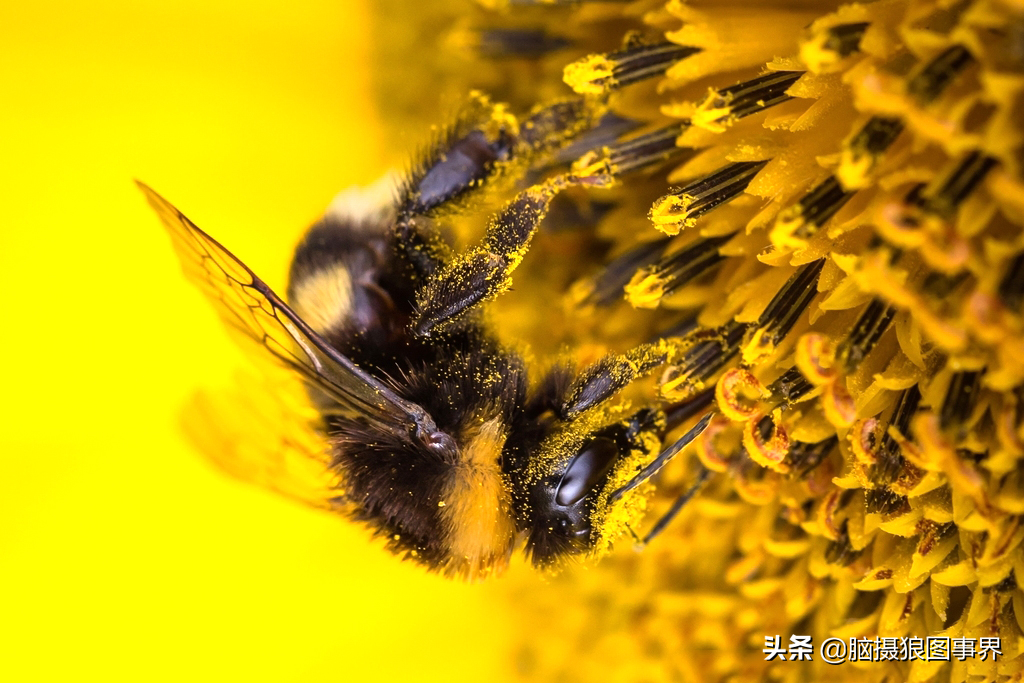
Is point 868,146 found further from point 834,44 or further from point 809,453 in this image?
point 809,453

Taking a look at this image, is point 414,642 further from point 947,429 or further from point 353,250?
point 947,429

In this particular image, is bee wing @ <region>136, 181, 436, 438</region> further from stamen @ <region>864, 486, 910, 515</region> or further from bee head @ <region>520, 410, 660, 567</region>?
stamen @ <region>864, 486, 910, 515</region>

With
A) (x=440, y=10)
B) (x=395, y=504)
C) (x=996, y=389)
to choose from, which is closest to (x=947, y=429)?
(x=996, y=389)

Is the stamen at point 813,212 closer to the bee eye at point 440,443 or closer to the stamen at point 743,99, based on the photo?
the stamen at point 743,99

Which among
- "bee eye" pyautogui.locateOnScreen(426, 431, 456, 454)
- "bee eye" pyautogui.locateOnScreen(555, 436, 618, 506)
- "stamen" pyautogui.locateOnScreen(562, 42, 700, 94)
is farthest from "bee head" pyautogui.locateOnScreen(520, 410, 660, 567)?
"stamen" pyautogui.locateOnScreen(562, 42, 700, 94)

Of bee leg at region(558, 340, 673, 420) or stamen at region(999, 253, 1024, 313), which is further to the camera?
bee leg at region(558, 340, 673, 420)

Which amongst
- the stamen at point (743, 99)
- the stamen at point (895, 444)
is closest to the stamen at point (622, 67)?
the stamen at point (743, 99)
